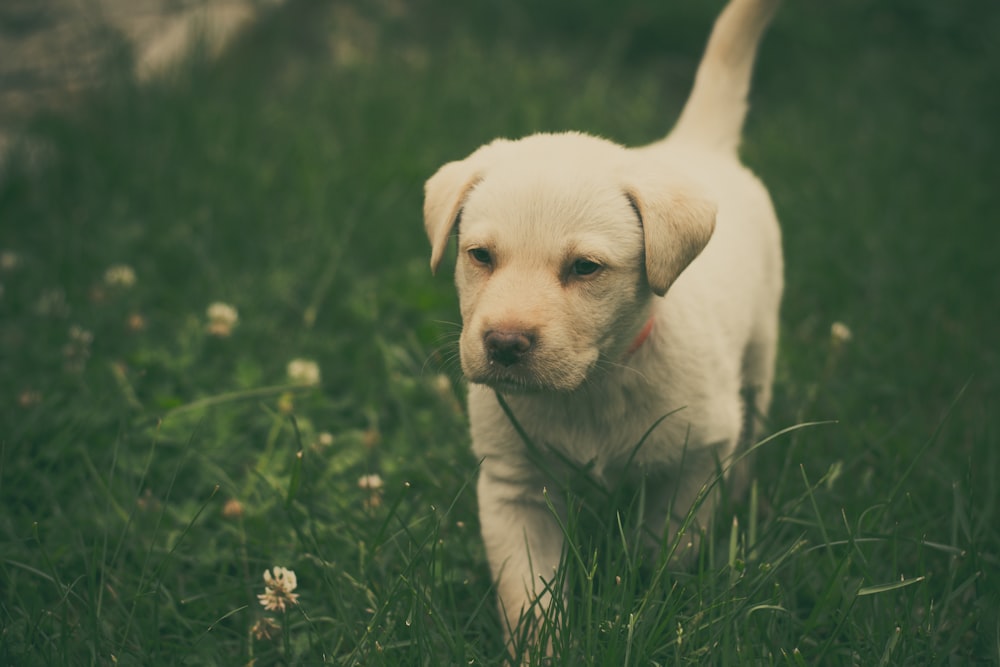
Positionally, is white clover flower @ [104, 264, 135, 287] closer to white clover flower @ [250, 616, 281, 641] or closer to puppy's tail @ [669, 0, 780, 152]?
white clover flower @ [250, 616, 281, 641]

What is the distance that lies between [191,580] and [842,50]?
6068 mm

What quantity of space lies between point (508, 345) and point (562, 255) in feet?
0.84

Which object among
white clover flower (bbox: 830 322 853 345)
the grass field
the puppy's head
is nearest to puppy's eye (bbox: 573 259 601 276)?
the puppy's head

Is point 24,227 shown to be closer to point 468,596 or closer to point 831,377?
point 468,596

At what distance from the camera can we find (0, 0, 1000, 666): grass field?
2.12m

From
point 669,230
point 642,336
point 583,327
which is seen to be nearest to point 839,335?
point 642,336

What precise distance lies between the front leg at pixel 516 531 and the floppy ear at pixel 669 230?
618 millimetres

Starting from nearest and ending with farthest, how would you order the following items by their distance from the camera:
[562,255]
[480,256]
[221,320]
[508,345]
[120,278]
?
[508,345], [562,255], [480,256], [221,320], [120,278]

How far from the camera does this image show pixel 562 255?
6.89ft

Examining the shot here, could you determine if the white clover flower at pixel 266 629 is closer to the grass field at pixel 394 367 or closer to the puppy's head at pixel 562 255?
the grass field at pixel 394 367

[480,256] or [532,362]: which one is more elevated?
[480,256]

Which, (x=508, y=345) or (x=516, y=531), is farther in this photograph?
(x=516, y=531)

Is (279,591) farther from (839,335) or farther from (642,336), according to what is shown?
(839,335)

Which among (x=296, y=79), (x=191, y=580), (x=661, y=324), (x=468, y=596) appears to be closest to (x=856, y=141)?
(x=296, y=79)
